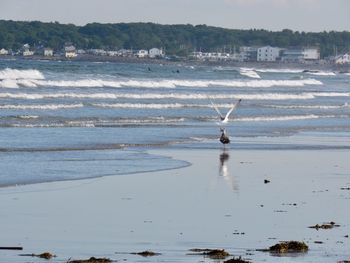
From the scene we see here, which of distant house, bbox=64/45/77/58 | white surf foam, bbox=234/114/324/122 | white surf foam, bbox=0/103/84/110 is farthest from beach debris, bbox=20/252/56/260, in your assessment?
distant house, bbox=64/45/77/58

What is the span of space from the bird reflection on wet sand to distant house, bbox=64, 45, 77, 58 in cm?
14321

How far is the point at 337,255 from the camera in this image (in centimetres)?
1168

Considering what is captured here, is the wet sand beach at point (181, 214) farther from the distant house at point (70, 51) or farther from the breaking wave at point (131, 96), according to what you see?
the distant house at point (70, 51)

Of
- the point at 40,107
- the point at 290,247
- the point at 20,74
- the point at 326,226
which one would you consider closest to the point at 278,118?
the point at 40,107

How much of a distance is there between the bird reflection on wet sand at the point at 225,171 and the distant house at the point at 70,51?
470 ft

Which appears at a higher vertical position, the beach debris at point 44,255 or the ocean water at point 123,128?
the beach debris at point 44,255

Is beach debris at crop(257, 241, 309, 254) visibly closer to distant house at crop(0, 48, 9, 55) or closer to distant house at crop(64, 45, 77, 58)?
distant house at crop(64, 45, 77, 58)

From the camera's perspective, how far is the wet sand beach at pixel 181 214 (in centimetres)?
1188

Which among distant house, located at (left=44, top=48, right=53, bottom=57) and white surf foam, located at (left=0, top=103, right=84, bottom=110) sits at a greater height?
white surf foam, located at (left=0, top=103, right=84, bottom=110)

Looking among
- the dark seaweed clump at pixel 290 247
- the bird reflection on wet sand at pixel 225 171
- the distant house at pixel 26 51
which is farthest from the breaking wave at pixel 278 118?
the distant house at pixel 26 51

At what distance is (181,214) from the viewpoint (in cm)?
1408

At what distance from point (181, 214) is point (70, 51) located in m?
165

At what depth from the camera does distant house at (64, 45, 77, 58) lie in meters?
167

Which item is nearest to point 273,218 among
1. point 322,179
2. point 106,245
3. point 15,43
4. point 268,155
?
point 106,245
